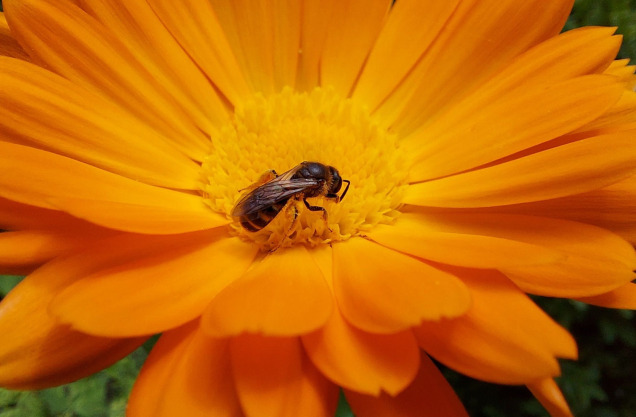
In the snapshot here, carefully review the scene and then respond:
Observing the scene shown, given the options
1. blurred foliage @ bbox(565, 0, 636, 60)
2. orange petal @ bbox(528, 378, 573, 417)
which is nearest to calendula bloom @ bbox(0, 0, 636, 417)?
orange petal @ bbox(528, 378, 573, 417)

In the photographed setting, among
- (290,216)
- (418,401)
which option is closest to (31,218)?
(290,216)

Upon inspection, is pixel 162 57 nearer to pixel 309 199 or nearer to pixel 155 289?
pixel 309 199

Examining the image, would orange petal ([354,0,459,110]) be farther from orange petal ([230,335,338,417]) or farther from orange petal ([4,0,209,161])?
orange petal ([230,335,338,417])

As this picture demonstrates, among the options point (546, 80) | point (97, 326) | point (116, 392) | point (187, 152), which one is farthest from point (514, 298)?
point (116, 392)

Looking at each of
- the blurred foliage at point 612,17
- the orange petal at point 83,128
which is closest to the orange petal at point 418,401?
the orange petal at point 83,128

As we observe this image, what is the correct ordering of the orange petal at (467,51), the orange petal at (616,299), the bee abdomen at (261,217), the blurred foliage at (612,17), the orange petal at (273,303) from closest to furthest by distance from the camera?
the orange petal at (273,303) → the orange petal at (616,299) → the bee abdomen at (261,217) → the orange petal at (467,51) → the blurred foliage at (612,17)

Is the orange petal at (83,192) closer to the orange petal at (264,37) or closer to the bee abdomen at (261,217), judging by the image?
the bee abdomen at (261,217)

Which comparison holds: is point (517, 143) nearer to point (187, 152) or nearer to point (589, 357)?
point (187, 152)
